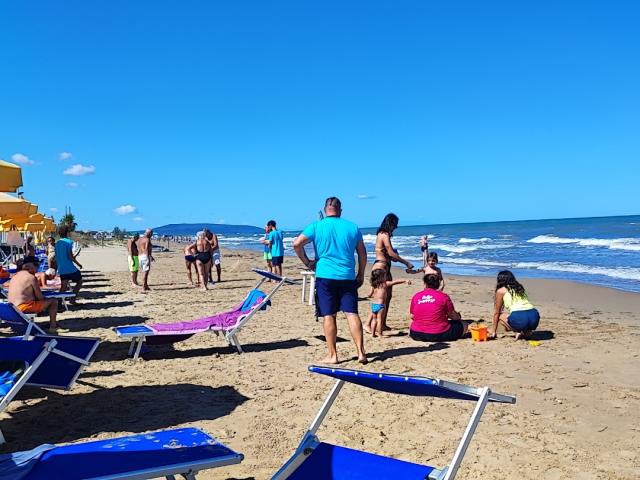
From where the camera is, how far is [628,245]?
27406mm

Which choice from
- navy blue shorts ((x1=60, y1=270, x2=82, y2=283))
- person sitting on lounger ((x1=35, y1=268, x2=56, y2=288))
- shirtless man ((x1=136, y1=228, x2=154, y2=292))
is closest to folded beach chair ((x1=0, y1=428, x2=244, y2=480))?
navy blue shorts ((x1=60, y1=270, x2=82, y2=283))

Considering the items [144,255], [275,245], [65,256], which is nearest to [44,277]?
[65,256]

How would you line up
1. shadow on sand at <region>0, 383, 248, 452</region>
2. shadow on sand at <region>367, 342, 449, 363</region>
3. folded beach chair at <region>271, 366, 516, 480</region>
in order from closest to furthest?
folded beach chair at <region>271, 366, 516, 480</region>, shadow on sand at <region>0, 383, 248, 452</region>, shadow on sand at <region>367, 342, 449, 363</region>

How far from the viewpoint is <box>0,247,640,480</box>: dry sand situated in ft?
11.4

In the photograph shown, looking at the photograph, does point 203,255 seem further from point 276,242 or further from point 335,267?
point 335,267

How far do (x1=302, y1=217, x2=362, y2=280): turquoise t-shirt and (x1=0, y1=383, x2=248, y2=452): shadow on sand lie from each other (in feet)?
4.73

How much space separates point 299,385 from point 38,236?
85.4 ft

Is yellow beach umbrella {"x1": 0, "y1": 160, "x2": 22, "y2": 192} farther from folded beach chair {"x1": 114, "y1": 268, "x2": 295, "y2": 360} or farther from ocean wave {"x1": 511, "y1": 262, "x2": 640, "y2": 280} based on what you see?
ocean wave {"x1": 511, "y1": 262, "x2": 640, "y2": 280}

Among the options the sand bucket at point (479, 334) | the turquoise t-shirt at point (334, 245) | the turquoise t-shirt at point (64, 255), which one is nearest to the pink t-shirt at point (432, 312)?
the sand bucket at point (479, 334)

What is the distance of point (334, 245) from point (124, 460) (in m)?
3.31

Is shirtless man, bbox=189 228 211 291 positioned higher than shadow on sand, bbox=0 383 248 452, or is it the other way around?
shirtless man, bbox=189 228 211 291

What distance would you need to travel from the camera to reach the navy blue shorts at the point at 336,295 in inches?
212

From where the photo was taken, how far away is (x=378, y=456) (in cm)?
244

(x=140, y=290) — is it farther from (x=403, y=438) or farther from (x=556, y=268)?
(x=556, y=268)
